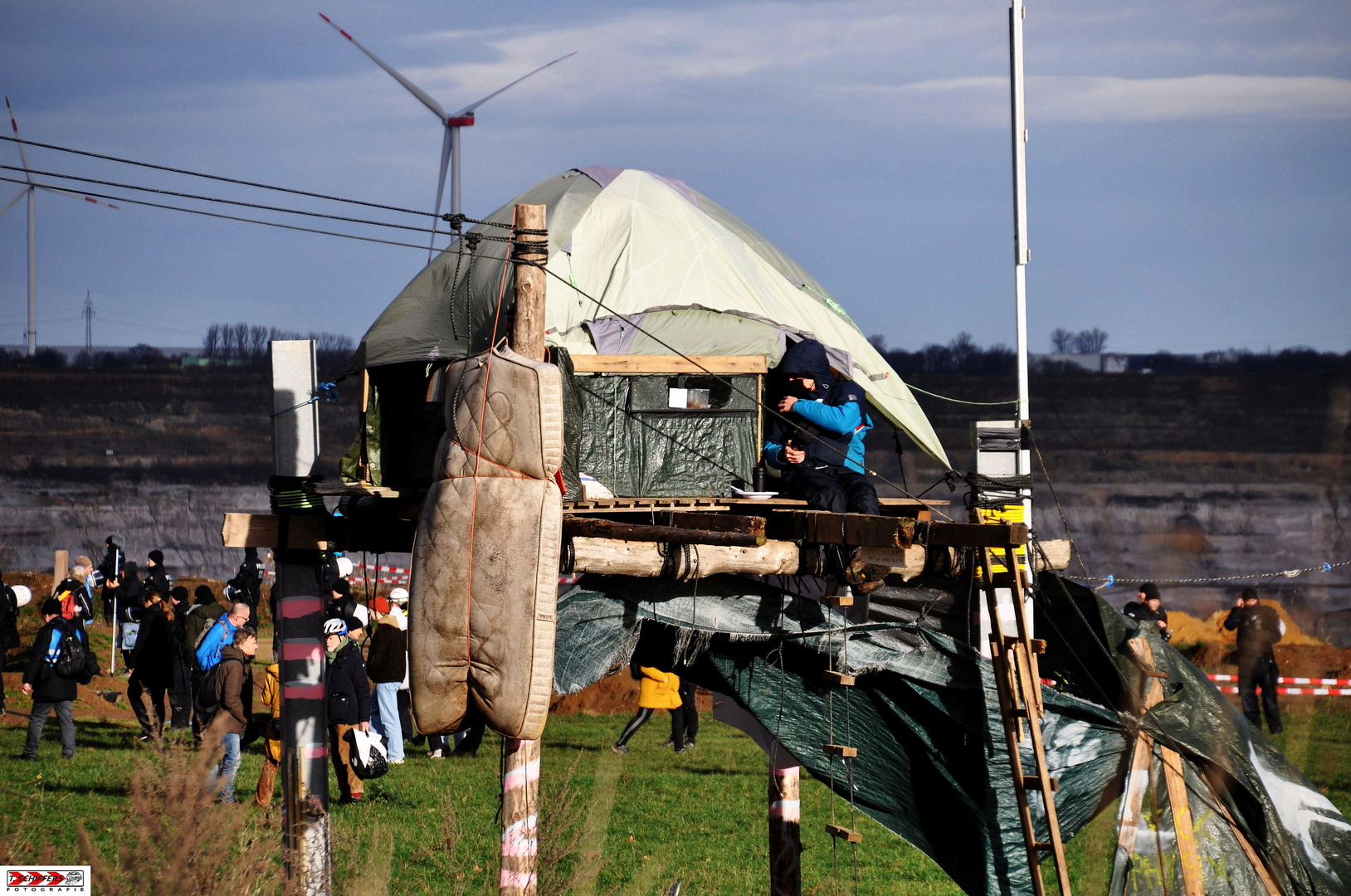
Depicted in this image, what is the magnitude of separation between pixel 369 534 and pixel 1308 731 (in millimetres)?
11580

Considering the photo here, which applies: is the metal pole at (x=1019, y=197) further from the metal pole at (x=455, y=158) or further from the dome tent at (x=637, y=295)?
the metal pole at (x=455, y=158)

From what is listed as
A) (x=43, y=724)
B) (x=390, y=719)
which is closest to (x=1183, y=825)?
(x=390, y=719)

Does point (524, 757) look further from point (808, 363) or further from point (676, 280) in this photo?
point (676, 280)

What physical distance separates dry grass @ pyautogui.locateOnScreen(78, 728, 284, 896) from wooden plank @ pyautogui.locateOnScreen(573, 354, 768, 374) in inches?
130

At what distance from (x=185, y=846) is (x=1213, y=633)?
2570 cm

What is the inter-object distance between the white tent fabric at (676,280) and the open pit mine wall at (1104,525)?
122ft

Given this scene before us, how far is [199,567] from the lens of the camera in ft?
153

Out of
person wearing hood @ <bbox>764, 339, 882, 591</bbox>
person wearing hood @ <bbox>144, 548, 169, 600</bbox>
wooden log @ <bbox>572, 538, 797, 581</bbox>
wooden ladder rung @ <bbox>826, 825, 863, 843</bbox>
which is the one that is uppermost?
person wearing hood @ <bbox>764, 339, 882, 591</bbox>

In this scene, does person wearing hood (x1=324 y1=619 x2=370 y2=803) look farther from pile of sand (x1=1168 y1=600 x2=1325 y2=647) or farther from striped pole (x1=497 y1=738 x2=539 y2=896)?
pile of sand (x1=1168 y1=600 x2=1325 y2=647)

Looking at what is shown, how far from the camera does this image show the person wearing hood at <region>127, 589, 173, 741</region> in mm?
15266

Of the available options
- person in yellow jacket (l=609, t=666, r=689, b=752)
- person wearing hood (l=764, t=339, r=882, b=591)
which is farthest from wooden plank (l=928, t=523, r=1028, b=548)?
person in yellow jacket (l=609, t=666, r=689, b=752)

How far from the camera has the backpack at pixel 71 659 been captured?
47.0ft

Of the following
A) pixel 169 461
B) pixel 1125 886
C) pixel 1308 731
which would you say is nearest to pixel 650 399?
pixel 1125 886

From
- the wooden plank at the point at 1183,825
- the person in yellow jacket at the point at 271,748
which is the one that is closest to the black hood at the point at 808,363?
the wooden plank at the point at 1183,825
